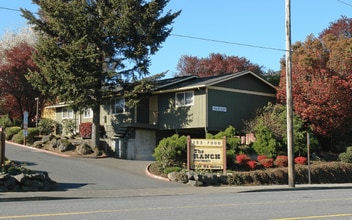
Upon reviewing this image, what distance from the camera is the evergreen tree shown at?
30.2 m

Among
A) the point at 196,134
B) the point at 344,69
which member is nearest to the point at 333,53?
the point at 344,69

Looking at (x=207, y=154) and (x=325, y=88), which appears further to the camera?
(x=325, y=88)

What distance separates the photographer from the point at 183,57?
6838cm

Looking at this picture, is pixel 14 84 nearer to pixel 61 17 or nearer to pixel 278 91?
pixel 61 17

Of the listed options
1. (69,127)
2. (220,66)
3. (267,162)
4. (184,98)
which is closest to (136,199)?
(267,162)

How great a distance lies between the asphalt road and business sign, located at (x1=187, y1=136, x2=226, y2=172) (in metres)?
2.74

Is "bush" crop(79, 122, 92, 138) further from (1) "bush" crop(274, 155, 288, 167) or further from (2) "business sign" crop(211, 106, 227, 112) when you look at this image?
(1) "bush" crop(274, 155, 288, 167)

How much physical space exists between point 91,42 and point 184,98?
7.70m

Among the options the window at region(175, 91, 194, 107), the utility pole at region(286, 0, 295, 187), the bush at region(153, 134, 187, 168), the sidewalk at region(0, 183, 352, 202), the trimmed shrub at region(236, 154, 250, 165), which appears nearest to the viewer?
the sidewalk at region(0, 183, 352, 202)

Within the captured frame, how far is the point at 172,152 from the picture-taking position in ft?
85.0

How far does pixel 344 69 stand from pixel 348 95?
2.16 m

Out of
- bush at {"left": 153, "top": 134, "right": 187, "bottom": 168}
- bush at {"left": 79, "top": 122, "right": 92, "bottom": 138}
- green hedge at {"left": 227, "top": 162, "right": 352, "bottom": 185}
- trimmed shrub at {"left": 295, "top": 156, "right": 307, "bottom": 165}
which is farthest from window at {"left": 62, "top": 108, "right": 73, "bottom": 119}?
green hedge at {"left": 227, "top": 162, "right": 352, "bottom": 185}

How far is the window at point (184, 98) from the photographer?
33.4 meters

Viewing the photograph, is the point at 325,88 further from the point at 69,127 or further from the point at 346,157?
the point at 69,127
